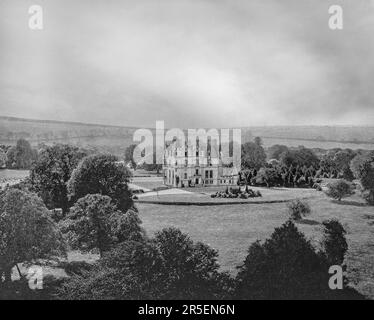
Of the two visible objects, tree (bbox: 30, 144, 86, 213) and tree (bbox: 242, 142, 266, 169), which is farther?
tree (bbox: 30, 144, 86, 213)

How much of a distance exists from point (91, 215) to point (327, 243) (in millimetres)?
7896

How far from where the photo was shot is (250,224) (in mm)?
13844

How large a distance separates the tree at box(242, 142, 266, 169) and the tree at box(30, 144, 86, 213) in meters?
5.99

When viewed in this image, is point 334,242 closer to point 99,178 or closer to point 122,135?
point 122,135

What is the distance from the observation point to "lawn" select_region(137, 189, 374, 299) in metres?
13.2

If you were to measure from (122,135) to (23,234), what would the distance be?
4833 mm

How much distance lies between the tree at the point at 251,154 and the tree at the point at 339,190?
2.63m

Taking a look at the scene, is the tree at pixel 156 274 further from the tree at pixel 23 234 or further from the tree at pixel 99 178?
the tree at pixel 99 178

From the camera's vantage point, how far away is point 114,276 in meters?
12.1

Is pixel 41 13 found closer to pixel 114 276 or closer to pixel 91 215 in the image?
pixel 91 215


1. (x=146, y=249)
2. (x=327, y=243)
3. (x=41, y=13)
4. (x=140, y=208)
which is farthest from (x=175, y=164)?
(x=41, y=13)

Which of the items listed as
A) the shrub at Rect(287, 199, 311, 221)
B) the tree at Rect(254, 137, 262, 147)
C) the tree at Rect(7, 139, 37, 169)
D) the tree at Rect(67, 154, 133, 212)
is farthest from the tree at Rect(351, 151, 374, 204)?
the tree at Rect(7, 139, 37, 169)

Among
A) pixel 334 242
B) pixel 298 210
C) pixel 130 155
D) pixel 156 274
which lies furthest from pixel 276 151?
pixel 156 274

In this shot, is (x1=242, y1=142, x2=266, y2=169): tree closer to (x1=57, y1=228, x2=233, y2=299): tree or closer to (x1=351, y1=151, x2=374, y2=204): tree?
(x1=351, y1=151, x2=374, y2=204): tree
